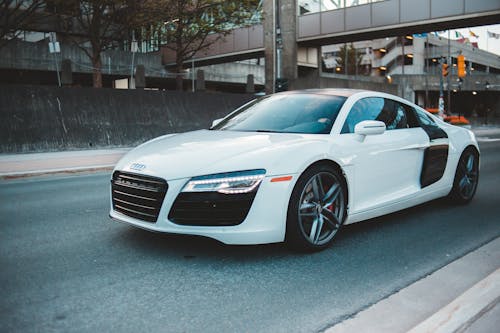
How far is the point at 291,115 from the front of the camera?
5.26 m

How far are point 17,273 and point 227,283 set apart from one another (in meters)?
1.63

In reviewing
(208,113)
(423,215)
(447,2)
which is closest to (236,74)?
(447,2)

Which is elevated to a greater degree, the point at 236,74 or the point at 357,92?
the point at 236,74

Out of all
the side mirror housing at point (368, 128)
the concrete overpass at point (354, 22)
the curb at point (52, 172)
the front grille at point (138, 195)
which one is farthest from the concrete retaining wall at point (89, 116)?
the side mirror housing at point (368, 128)

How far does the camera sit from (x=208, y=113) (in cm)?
1877

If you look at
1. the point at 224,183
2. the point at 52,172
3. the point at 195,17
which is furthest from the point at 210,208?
the point at 195,17

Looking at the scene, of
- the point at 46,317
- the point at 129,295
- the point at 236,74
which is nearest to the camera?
the point at 46,317

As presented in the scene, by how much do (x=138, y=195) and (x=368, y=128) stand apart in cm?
225

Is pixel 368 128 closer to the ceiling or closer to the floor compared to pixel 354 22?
closer to the floor

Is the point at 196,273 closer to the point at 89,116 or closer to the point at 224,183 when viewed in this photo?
the point at 224,183

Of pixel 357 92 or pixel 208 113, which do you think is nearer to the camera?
pixel 357 92

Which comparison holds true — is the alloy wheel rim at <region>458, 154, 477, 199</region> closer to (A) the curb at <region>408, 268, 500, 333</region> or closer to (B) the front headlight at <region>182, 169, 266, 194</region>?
(A) the curb at <region>408, 268, 500, 333</region>

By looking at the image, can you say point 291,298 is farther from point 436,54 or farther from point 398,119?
point 436,54

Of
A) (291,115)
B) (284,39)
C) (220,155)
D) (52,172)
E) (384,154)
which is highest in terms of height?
(284,39)
